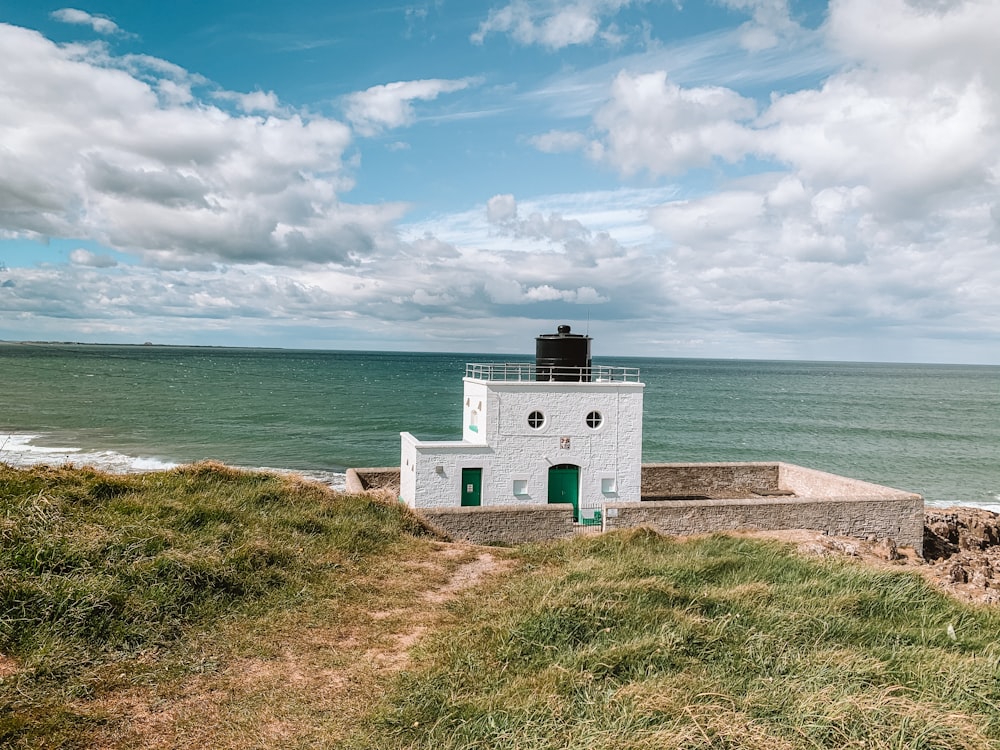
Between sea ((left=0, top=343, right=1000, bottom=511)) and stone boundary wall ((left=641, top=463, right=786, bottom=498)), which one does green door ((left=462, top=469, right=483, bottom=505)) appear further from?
sea ((left=0, top=343, right=1000, bottom=511))

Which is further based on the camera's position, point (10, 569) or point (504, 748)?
point (10, 569)

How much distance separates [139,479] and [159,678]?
6.65m

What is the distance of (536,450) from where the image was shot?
661 inches

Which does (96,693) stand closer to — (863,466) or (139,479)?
(139,479)

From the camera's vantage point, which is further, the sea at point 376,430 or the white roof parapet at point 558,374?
the sea at point 376,430

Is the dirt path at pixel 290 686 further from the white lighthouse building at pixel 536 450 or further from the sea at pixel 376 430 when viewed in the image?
the sea at pixel 376 430

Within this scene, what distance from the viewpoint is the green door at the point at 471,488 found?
16.5 metres

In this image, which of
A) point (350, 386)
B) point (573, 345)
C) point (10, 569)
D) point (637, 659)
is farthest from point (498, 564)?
point (350, 386)

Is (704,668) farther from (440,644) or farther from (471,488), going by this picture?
(471,488)

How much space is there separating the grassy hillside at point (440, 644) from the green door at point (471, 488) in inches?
231

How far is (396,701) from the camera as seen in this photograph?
5738 mm

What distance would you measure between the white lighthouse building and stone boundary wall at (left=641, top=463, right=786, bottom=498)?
3.22 metres

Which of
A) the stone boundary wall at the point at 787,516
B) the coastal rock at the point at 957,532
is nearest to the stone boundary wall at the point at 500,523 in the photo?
the stone boundary wall at the point at 787,516

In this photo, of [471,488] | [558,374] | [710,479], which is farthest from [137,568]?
[710,479]
